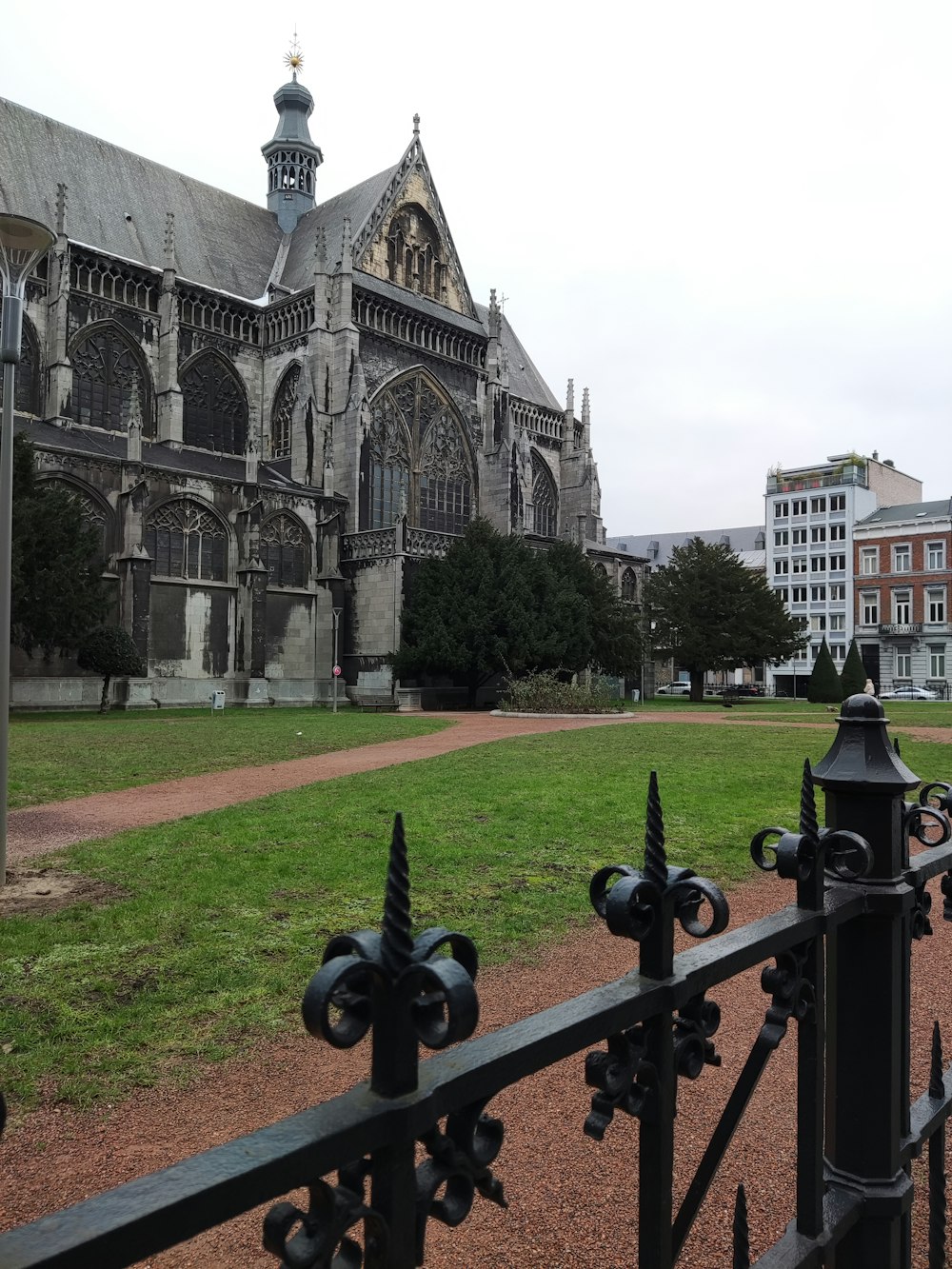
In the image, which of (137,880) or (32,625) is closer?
(137,880)

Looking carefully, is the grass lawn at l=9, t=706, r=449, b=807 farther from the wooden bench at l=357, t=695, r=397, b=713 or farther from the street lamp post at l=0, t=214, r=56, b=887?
the wooden bench at l=357, t=695, r=397, b=713

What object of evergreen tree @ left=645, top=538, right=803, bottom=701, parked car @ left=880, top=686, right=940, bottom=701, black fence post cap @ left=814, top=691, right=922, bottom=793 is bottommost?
parked car @ left=880, top=686, right=940, bottom=701

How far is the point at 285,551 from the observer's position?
3644cm

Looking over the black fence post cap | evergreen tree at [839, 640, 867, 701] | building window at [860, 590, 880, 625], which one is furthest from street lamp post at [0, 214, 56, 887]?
building window at [860, 590, 880, 625]

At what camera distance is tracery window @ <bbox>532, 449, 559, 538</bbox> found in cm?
5231

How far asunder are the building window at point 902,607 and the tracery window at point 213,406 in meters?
40.5

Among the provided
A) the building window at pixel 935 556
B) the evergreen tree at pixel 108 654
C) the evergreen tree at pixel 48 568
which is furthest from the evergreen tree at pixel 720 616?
the evergreen tree at pixel 48 568

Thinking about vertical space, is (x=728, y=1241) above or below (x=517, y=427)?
below

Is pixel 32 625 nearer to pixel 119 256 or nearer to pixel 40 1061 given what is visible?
pixel 119 256

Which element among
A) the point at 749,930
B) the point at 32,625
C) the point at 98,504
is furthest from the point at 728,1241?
the point at 98,504

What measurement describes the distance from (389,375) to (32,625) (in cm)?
2137

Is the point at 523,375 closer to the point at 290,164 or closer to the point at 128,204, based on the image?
the point at 290,164

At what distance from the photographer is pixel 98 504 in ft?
101

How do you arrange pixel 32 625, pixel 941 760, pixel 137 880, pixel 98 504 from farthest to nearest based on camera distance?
pixel 98 504 → pixel 32 625 → pixel 941 760 → pixel 137 880
